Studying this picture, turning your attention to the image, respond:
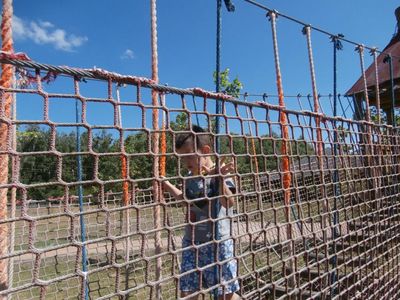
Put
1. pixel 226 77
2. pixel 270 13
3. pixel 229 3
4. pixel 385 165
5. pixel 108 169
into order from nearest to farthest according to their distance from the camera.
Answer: pixel 229 3, pixel 385 165, pixel 270 13, pixel 226 77, pixel 108 169

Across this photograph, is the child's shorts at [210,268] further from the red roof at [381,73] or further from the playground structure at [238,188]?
the red roof at [381,73]

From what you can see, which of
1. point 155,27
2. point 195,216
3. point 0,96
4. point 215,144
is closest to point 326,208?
point 195,216

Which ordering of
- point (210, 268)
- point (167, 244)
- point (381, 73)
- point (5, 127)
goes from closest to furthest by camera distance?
point (5, 127) → point (167, 244) → point (210, 268) → point (381, 73)

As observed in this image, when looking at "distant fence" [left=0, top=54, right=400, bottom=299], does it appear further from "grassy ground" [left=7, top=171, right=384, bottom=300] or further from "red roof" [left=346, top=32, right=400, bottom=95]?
"red roof" [left=346, top=32, right=400, bottom=95]

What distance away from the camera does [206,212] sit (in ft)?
7.83

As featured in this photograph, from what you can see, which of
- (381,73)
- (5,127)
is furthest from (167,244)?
(381,73)

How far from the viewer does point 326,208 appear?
2832mm

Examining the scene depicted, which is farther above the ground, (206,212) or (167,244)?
(206,212)

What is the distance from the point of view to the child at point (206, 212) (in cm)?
201

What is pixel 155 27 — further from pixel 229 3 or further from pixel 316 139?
pixel 316 139

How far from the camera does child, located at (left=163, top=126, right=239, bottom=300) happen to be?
2.01 m

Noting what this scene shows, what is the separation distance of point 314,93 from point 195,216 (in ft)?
9.43

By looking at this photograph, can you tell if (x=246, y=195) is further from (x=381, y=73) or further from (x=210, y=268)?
(x=381, y=73)

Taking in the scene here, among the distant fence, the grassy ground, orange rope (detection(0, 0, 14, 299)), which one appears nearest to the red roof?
the grassy ground
